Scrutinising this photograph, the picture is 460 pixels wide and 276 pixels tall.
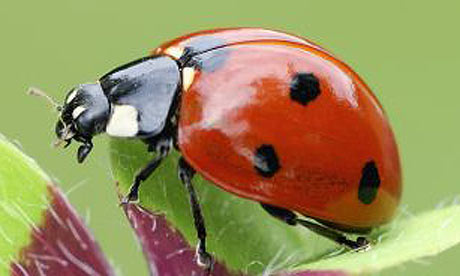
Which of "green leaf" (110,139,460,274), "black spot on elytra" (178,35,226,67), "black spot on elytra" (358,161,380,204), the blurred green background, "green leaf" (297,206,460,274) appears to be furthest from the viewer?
the blurred green background

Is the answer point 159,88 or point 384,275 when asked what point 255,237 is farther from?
point 384,275

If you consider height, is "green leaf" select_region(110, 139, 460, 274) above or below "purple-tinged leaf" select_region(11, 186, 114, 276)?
below

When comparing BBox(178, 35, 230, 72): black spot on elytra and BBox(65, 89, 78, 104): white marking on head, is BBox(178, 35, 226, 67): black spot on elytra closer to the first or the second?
BBox(178, 35, 230, 72): black spot on elytra

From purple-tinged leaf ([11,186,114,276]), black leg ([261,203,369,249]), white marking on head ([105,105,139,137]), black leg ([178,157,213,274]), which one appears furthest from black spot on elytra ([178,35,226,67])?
purple-tinged leaf ([11,186,114,276])

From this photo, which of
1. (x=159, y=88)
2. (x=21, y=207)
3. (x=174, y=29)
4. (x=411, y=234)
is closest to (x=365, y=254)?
(x=411, y=234)

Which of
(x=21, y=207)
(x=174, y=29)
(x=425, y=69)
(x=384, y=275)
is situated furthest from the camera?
(x=174, y=29)
